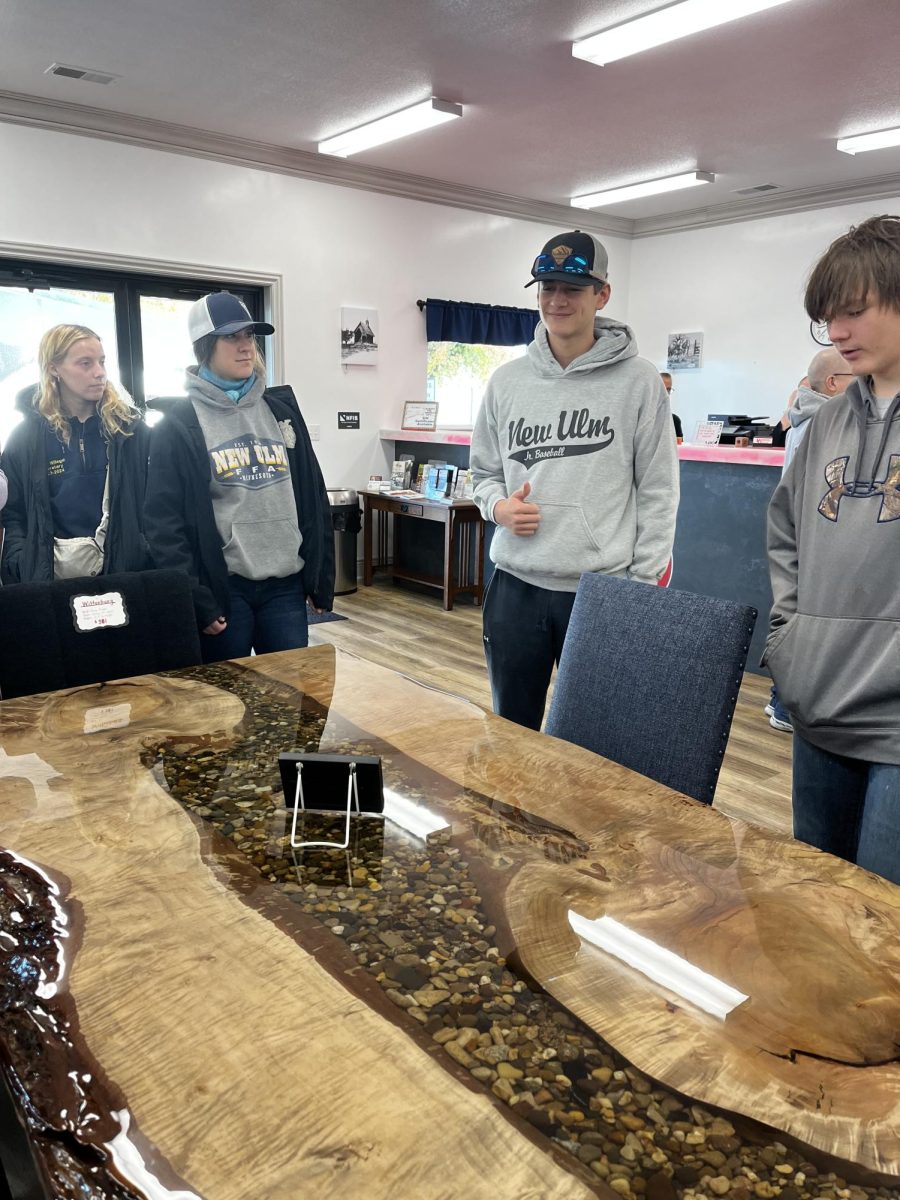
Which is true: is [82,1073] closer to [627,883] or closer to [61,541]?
[627,883]

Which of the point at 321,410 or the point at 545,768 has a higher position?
the point at 321,410

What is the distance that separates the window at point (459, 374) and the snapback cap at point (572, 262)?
16.7ft

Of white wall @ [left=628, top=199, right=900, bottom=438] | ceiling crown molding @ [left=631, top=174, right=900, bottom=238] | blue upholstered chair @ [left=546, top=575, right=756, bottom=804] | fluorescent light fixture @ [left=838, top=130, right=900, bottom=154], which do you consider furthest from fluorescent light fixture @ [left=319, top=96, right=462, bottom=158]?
blue upholstered chair @ [left=546, top=575, right=756, bottom=804]

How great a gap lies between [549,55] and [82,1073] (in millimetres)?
4606

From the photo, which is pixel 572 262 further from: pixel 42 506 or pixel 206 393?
pixel 42 506

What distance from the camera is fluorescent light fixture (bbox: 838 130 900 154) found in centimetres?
519

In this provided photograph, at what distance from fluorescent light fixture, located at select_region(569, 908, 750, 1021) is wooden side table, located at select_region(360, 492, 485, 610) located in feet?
15.2

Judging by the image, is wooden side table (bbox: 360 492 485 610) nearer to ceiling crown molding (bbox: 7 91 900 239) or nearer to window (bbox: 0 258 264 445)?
window (bbox: 0 258 264 445)

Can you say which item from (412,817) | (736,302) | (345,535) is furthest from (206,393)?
(736,302)

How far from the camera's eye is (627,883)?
3.02 feet

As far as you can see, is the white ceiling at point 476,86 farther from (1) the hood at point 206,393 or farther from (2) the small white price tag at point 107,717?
(2) the small white price tag at point 107,717

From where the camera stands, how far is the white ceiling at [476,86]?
3.68 metres

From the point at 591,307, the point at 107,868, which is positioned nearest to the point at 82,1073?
the point at 107,868

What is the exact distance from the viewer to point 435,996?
747 mm
